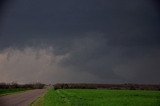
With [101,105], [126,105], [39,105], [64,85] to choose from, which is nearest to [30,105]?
[39,105]

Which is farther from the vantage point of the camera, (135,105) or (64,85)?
(64,85)

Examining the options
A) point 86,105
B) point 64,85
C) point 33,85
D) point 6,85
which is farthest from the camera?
point 33,85

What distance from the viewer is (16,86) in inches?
4269

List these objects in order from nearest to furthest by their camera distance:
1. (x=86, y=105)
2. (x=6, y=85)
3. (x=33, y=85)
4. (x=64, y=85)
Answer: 1. (x=86, y=105)
2. (x=6, y=85)
3. (x=64, y=85)
4. (x=33, y=85)

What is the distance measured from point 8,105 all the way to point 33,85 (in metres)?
96.4

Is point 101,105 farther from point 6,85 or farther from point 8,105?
point 6,85

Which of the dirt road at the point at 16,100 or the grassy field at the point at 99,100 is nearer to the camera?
the grassy field at the point at 99,100

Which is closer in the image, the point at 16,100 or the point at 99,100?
the point at 99,100

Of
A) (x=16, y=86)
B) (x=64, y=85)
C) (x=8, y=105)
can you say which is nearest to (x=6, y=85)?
(x=16, y=86)

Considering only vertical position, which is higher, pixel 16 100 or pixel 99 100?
pixel 16 100

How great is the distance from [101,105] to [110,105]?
692 millimetres

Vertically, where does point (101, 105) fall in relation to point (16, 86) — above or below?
below

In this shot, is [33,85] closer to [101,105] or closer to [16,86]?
[16,86]

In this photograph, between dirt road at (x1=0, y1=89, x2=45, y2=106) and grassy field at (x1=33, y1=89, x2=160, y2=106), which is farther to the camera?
dirt road at (x1=0, y1=89, x2=45, y2=106)
